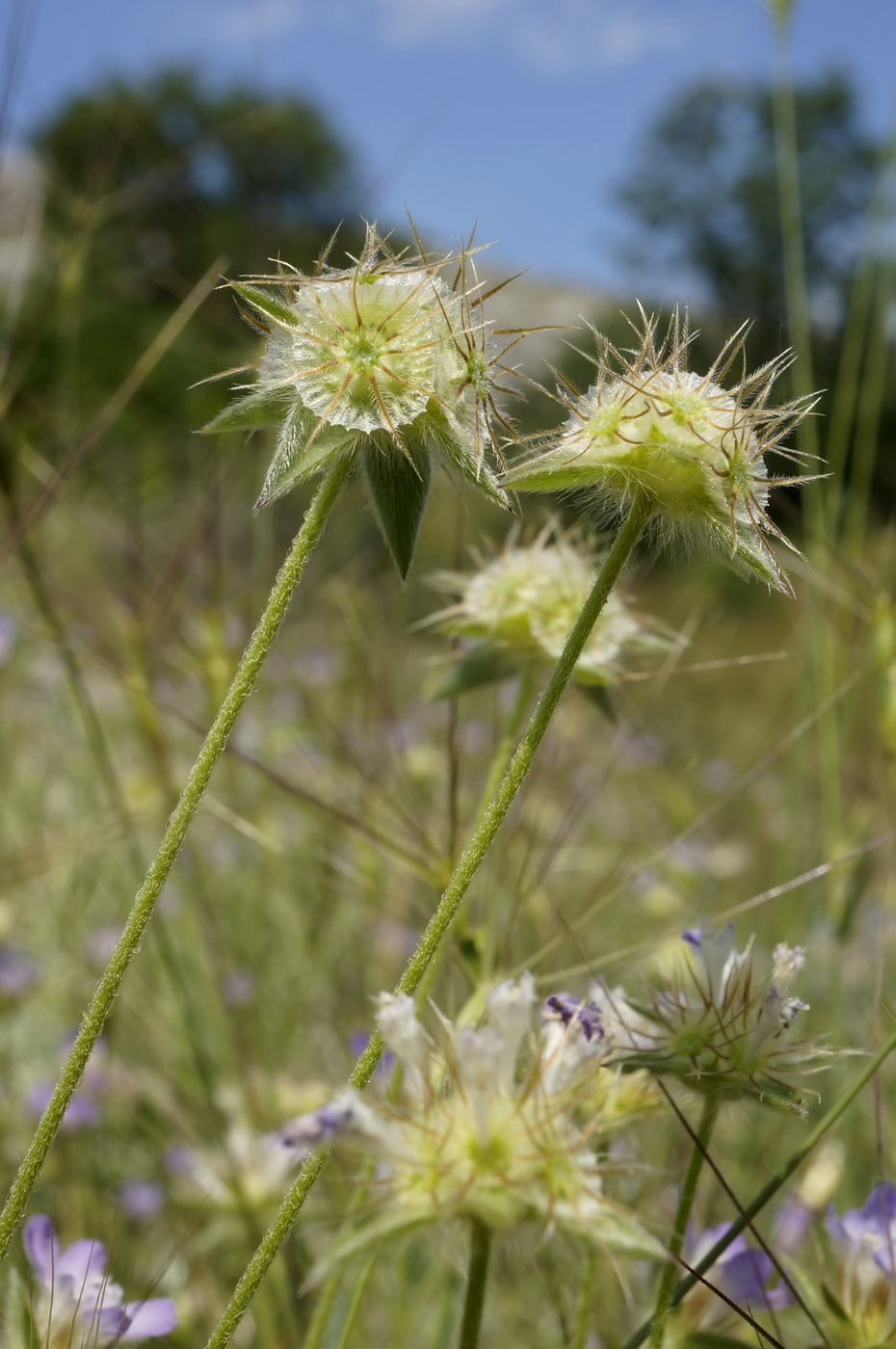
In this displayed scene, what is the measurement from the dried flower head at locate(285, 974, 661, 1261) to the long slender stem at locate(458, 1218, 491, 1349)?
0.02 meters

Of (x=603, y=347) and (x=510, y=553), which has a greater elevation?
(x=603, y=347)

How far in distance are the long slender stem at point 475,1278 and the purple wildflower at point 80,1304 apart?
16 centimetres

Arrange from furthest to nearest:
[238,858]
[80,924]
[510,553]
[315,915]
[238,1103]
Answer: [238,858] < [80,924] < [315,915] < [238,1103] < [510,553]

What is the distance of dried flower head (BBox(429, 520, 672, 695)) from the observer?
745 millimetres

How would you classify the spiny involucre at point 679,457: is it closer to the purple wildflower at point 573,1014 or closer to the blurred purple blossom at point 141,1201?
the purple wildflower at point 573,1014

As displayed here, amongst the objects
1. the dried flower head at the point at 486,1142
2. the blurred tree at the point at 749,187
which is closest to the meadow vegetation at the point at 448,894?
the dried flower head at the point at 486,1142

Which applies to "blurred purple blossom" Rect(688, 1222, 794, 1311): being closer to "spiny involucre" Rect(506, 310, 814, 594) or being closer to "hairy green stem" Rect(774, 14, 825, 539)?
"spiny involucre" Rect(506, 310, 814, 594)

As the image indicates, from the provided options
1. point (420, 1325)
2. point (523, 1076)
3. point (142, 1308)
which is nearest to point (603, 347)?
point (523, 1076)

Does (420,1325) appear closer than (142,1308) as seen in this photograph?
No

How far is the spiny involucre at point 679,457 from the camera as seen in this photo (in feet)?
1.48

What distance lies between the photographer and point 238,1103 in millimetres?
1339

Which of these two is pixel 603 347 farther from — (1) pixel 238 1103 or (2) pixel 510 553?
(1) pixel 238 1103

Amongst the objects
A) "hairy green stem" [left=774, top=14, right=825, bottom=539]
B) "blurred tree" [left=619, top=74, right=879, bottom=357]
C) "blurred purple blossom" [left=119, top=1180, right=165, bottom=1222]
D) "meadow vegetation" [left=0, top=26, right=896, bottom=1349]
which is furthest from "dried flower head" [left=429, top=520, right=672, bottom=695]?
"blurred tree" [left=619, top=74, right=879, bottom=357]

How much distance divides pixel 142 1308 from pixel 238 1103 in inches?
32.3
